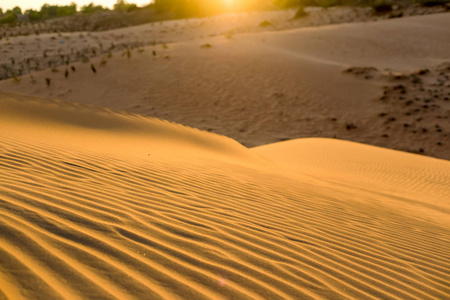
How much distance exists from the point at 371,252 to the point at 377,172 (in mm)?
6087

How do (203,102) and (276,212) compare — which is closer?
(276,212)

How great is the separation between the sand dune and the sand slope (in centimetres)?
815

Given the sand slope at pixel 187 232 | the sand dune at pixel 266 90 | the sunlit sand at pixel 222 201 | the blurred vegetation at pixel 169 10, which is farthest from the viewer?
the blurred vegetation at pixel 169 10

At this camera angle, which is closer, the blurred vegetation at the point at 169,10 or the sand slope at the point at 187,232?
the sand slope at the point at 187,232

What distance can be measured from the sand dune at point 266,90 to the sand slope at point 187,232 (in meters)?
8.15

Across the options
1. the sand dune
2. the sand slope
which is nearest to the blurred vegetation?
the sand dune

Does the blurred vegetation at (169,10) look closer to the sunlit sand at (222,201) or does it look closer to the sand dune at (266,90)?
the sand dune at (266,90)

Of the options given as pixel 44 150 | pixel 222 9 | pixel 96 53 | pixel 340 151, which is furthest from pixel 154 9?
pixel 44 150

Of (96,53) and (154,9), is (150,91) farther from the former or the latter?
(154,9)

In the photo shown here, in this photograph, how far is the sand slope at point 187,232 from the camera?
1.82 m

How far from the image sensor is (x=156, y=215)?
8.80 feet

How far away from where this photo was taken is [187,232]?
2.47 meters

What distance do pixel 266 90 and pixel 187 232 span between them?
46.8 ft

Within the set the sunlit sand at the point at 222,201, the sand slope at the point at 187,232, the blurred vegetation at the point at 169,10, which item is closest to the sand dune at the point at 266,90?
the sunlit sand at the point at 222,201
